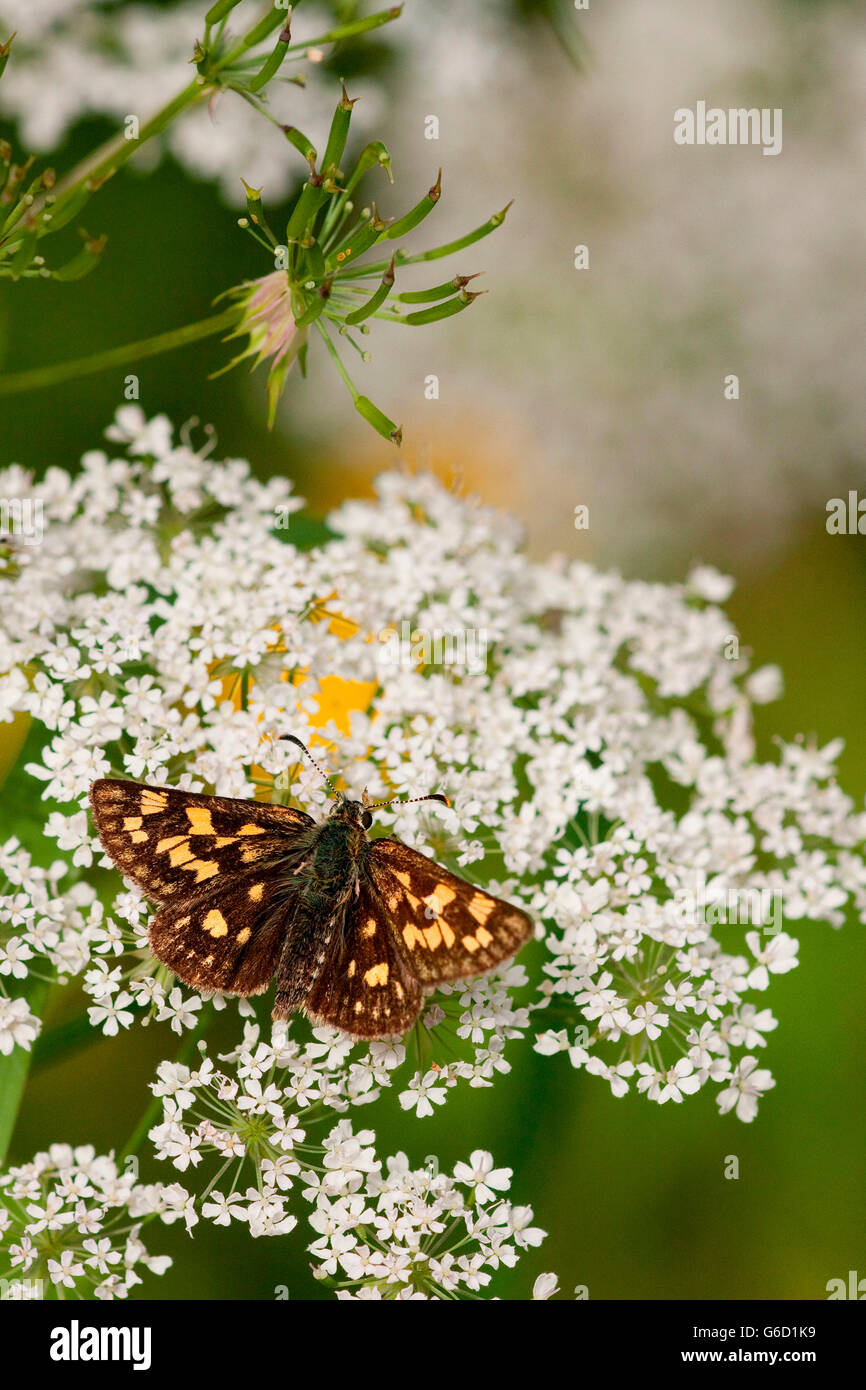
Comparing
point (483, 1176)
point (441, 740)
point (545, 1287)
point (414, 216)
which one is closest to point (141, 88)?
point (414, 216)

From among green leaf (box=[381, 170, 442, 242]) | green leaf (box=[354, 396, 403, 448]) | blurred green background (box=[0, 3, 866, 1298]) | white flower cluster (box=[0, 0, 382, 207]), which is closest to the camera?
green leaf (box=[381, 170, 442, 242])

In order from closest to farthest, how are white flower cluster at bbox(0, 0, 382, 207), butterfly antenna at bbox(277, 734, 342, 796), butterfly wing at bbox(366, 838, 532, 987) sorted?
1. butterfly wing at bbox(366, 838, 532, 987)
2. butterfly antenna at bbox(277, 734, 342, 796)
3. white flower cluster at bbox(0, 0, 382, 207)

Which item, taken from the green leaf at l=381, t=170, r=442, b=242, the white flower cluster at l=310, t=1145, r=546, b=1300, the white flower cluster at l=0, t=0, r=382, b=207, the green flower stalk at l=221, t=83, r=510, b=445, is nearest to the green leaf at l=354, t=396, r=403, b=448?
the green flower stalk at l=221, t=83, r=510, b=445

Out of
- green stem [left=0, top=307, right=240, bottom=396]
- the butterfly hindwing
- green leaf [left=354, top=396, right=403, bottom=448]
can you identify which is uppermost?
green stem [left=0, top=307, right=240, bottom=396]

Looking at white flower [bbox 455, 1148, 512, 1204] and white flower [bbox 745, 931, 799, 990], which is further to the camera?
white flower [bbox 745, 931, 799, 990]

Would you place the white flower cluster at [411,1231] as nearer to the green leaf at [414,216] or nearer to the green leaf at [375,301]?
the green leaf at [375,301]

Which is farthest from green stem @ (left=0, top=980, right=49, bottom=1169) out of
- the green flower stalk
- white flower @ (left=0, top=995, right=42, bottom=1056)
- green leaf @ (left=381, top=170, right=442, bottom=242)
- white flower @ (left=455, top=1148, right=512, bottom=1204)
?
green leaf @ (left=381, top=170, right=442, bottom=242)

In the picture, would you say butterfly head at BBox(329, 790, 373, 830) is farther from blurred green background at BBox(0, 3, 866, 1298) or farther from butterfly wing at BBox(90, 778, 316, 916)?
blurred green background at BBox(0, 3, 866, 1298)

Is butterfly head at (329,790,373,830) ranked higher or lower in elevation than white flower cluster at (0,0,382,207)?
lower
